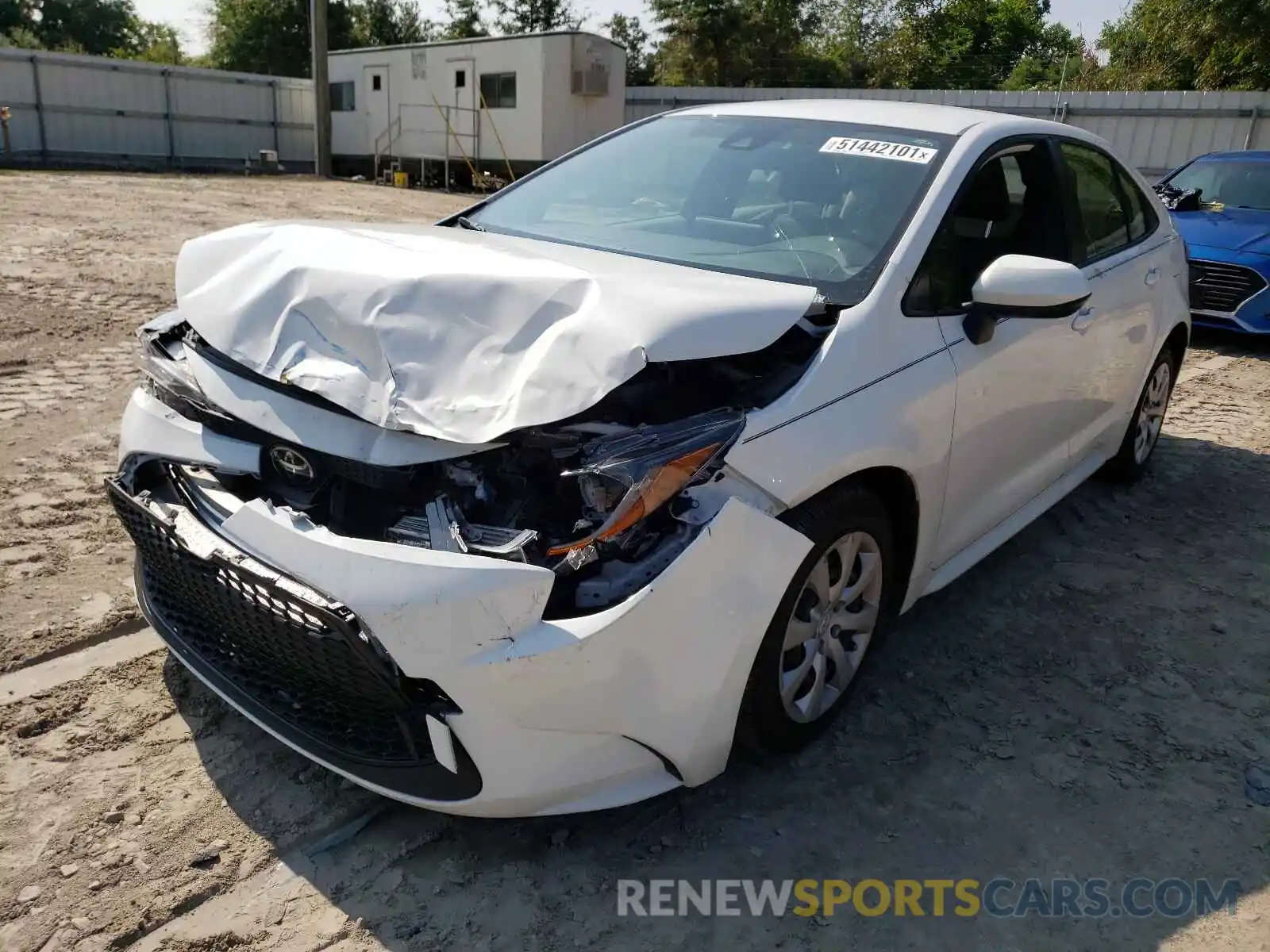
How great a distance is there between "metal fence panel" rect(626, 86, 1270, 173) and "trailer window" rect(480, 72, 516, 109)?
197 inches

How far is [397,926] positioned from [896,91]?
21914mm

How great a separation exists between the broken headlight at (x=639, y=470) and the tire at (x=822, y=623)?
0.97 ft

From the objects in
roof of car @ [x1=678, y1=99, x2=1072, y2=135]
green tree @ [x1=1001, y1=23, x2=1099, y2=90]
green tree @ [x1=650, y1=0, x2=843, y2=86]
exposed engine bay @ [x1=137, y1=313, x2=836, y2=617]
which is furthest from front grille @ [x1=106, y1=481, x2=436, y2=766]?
green tree @ [x1=650, y1=0, x2=843, y2=86]

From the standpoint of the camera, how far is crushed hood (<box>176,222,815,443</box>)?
2162 millimetres

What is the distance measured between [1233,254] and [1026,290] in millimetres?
6730

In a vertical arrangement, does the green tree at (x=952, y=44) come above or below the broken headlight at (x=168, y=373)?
above

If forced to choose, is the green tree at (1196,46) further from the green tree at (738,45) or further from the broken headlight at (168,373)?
the broken headlight at (168,373)

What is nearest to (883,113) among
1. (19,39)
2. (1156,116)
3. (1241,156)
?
(1241,156)

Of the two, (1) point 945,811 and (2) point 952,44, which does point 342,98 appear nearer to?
(1) point 945,811

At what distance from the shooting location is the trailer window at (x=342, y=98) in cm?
2398

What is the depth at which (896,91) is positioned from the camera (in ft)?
68.9

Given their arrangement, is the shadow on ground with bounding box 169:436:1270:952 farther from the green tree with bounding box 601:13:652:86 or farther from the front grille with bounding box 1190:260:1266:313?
the green tree with bounding box 601:13:652:86

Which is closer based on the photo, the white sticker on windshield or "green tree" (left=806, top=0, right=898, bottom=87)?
the white sticker on windshield

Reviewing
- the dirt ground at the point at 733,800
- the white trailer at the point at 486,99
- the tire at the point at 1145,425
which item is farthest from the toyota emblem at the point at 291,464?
the white trailer at the point at 486,99
